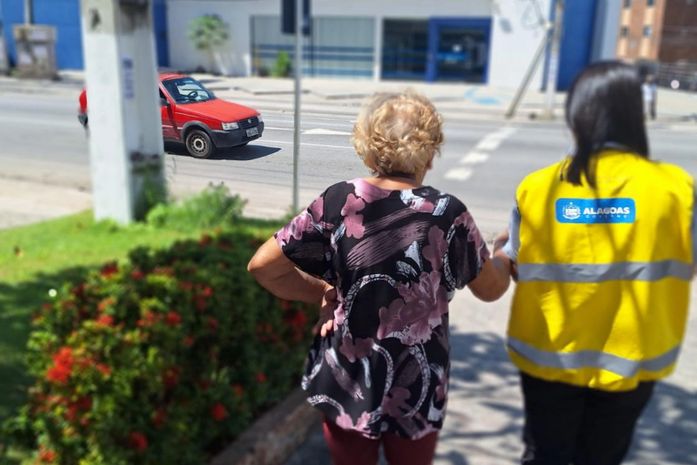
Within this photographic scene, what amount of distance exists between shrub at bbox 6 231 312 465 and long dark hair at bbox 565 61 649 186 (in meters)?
1.79

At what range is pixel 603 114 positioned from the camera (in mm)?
1842

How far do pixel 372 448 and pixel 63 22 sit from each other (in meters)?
7.44

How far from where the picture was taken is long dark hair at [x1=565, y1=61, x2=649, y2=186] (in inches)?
71.9

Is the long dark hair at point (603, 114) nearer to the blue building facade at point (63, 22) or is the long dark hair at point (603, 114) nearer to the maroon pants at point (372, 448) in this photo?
the maroon pants at point (372, 448)

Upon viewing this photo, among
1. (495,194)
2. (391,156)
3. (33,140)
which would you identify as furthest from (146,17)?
(33,140)

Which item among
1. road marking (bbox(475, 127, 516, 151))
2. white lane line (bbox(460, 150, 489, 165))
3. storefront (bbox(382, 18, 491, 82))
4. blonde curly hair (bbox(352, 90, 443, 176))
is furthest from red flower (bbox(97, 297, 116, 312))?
storefront (bbox(382, 18, 491, 82))

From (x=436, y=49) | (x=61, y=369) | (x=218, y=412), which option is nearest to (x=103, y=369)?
(x=61, y=369)

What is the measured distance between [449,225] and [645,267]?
26.1 inches

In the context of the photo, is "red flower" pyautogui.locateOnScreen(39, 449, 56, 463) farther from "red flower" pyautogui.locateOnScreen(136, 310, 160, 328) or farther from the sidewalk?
the sidewalk

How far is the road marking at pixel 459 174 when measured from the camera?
30.9 feet

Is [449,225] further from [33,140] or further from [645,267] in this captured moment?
[33,140]

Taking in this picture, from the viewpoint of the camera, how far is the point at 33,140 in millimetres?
11578

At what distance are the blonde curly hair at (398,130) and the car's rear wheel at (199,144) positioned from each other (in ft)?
1.20

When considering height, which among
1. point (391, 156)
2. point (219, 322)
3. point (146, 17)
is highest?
point (146, 17)
